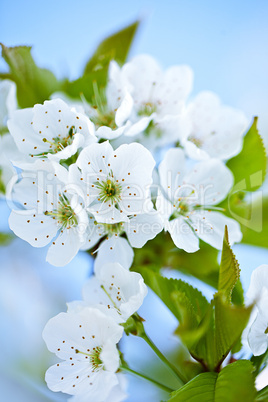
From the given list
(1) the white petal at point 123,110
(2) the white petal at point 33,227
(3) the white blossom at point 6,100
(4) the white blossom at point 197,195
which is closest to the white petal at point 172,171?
(4) the white blossom at point 197,195

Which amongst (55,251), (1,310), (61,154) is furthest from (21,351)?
(61,154)

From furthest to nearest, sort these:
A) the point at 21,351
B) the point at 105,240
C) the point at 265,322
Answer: the point at 21,351 → the point at 105,240 → the point at 265,322

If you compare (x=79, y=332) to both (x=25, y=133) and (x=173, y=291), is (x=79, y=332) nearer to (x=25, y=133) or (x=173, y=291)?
(x=173, y=291)

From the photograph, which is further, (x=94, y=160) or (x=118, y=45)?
(x=118, y=45)

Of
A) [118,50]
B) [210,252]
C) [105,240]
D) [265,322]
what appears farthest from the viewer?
[118,50]

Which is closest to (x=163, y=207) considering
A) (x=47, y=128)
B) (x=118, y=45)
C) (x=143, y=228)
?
(x=143, y=228)

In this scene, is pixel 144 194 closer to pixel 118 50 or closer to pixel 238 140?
pixel 238 140

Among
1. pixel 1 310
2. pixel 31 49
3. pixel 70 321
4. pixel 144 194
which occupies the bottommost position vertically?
pixel 1 310
